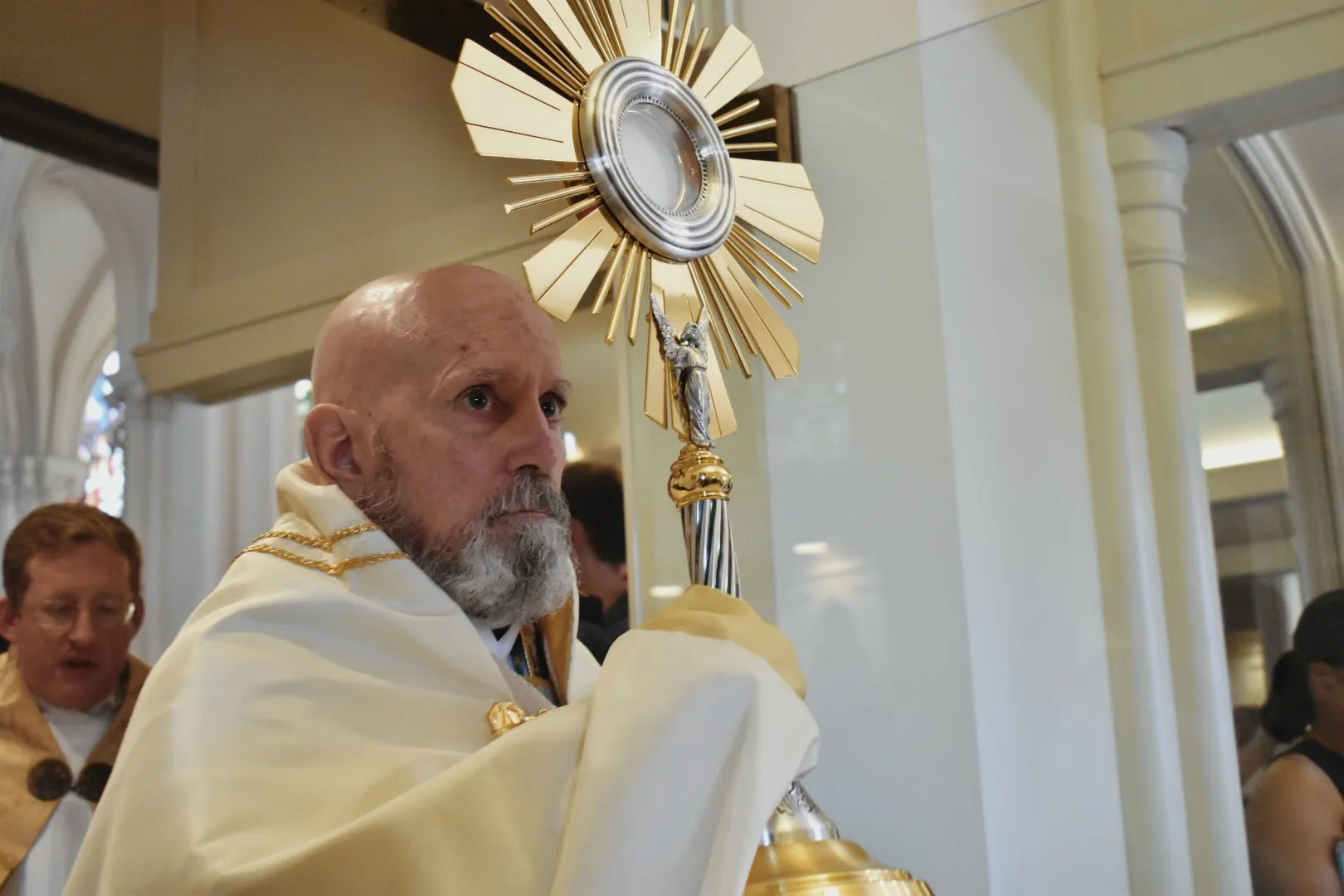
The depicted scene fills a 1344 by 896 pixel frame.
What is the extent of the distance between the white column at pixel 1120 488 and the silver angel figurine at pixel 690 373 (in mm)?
916

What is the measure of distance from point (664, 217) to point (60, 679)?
1.62 metres

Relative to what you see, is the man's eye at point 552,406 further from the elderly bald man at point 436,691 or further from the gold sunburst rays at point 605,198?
the gold sunburst rays at point 605,198

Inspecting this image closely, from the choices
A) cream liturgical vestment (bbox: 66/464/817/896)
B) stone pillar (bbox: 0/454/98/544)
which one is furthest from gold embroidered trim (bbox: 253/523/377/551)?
stone pillar (bbox: 0/454/98/544)

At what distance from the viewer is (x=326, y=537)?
5.73 feet

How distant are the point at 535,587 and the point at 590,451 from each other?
1047 millimetres

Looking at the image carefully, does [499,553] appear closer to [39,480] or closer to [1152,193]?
[1152,193]

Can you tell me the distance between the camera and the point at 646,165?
6.13 ft

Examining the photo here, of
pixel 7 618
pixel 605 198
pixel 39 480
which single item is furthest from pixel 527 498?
pixel 39 480

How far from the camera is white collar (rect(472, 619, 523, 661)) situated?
1.89 metres

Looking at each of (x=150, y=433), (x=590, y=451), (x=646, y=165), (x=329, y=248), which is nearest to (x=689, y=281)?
(x=646, y=165)

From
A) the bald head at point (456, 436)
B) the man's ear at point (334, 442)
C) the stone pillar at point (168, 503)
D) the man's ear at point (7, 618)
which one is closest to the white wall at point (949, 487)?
the bald head at point (456, 436)

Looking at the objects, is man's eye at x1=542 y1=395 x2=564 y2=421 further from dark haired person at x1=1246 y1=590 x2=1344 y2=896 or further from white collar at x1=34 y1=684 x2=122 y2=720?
white collar at x1=34 y1=684 x2=122 y2=720

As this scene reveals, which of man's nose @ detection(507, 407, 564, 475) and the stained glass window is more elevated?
the stained glass window

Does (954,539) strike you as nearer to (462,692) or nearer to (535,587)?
(535,587)
